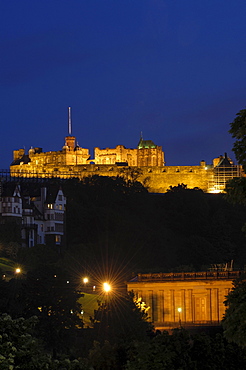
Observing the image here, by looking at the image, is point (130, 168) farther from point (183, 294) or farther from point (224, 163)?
point (183, 294)

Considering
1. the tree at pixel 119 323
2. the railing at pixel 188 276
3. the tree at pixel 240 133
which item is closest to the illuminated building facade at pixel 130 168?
the railing at pixel 188 276

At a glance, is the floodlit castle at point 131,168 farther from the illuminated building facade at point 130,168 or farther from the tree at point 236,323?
the tree at point 236,323

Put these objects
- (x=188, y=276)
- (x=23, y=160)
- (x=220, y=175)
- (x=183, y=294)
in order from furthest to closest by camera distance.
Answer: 1. (x=23, y=160)
2. (x=220, y=175)
3. (x=188, y=276)
4. (x=183, y=294)

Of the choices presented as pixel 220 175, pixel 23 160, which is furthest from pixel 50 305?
pixel 23 160

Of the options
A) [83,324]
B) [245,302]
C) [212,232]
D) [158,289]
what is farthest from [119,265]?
[245,302]

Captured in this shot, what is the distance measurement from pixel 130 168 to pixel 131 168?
0.77 feet

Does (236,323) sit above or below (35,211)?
below

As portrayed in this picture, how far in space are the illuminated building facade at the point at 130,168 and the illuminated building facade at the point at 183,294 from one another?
7121 centimetres

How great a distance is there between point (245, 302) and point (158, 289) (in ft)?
215

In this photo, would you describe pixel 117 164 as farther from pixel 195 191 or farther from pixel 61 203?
pixel 61 203

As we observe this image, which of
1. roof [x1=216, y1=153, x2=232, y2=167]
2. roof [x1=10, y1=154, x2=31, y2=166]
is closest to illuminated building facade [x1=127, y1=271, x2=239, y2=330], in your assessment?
roof [x1=216, y1=153, x2=232, y2=167]

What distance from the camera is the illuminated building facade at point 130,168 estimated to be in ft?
546

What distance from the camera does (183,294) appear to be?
286 feet

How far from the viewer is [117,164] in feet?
573
